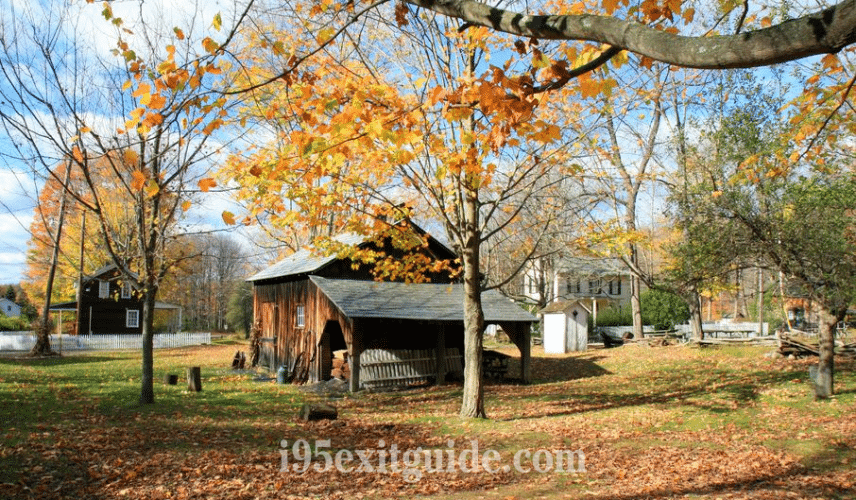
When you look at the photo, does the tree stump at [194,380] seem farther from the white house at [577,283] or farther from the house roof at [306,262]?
Answer: the white house at [577,283]

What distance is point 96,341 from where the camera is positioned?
115ft

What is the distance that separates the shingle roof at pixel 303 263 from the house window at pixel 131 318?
958 inches

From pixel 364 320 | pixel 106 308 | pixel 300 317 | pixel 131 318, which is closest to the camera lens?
pixel 364 320

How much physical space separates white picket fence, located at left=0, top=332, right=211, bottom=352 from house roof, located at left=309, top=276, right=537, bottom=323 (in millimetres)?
18177

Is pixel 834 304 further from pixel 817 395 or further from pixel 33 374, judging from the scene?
pixel 33 374

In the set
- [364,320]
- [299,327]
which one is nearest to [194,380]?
[299,327]

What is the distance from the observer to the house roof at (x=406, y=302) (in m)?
18.0

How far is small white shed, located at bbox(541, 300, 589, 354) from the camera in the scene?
30.5 m

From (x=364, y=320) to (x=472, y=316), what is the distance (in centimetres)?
729

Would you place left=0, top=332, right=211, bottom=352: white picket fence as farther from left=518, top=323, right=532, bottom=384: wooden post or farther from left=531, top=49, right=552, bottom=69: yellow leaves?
left=531, top=49, right=552, bottom=69: yellow leaves

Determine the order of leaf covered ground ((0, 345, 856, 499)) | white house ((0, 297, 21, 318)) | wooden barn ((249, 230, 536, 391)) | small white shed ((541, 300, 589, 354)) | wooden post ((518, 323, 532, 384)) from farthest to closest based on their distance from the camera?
white house ((0, 297, 21, 318))
small white shed ((541, 300, 589, 354))
wooden post ((518, 323, 532, 384))
wooden barn ((249, 230, 536, 391))
leaf covered ground ((0, 345, 856, 499))

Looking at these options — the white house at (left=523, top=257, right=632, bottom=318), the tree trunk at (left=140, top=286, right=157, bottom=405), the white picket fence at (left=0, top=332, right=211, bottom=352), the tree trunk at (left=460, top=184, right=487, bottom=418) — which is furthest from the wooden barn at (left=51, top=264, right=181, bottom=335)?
the tree trunk at (left=460, top=184, right=487, bottom=418)

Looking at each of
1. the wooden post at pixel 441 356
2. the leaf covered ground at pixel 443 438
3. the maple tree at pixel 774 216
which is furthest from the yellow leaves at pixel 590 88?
the wooden post at pixel 441 356

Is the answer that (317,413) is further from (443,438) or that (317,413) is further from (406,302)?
(406,302)
